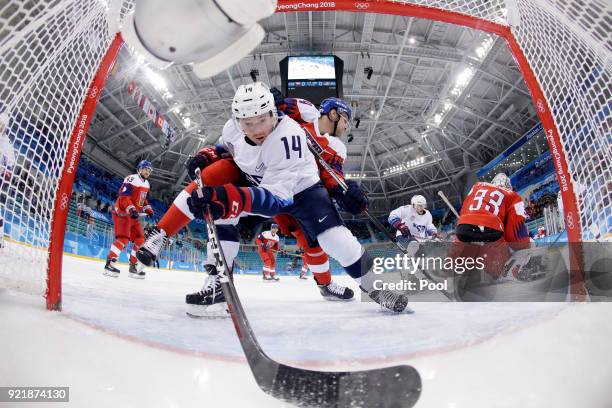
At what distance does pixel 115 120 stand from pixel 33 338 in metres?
12.5

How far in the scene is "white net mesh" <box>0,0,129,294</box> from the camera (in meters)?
1.31

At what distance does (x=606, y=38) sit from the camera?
1109 millimetres

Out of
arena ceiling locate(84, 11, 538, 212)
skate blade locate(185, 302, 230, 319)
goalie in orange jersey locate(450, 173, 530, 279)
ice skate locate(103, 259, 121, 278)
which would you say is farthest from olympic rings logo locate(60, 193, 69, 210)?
arena ceiling locate(84, 11, 538, 212)

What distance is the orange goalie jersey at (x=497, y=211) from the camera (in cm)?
252

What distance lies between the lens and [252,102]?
4.79ft

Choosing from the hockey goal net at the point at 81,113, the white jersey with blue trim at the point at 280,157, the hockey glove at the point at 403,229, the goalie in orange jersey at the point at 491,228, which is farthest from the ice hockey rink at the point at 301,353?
the hockey glove at the point at 403,229

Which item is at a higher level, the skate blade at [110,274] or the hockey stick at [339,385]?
the skate blade at [110,274]

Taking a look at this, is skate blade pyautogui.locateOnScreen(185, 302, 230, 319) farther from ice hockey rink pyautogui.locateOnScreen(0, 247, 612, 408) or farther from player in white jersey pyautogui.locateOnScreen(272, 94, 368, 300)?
player in white jersey pyautogui.locateOnScreen(272, 94, 368, 300)

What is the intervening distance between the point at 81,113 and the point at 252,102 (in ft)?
2.25

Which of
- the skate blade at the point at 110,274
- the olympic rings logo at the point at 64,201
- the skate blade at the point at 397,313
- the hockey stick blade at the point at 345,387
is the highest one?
the olympic rings logo at the point at 64,201

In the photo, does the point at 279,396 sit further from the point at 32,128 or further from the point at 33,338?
the point at 32,128

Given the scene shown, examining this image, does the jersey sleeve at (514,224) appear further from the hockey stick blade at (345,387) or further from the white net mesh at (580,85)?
the hockey stick blade at (345,387)

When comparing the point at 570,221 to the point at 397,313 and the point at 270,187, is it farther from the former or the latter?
the point at 270,187

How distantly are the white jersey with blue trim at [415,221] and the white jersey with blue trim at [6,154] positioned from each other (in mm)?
4274
